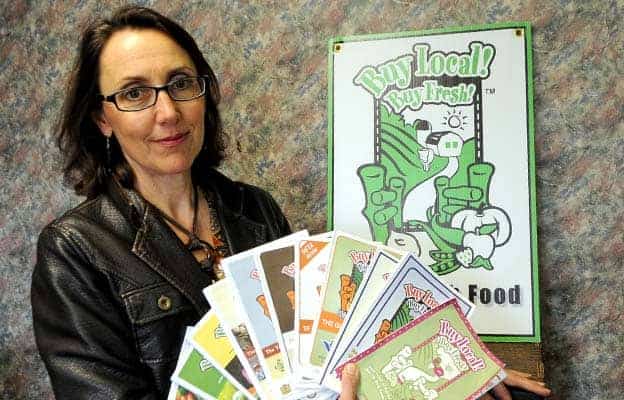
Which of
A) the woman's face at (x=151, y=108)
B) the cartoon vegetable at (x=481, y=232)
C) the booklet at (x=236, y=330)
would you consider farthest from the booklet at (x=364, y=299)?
the cartoon vegetable at (x=481, y=232)

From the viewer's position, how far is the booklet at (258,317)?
42.8 inches

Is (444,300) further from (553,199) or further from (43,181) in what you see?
(43,181)

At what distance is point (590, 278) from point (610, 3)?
74 centimetres

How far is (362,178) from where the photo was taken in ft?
5.82

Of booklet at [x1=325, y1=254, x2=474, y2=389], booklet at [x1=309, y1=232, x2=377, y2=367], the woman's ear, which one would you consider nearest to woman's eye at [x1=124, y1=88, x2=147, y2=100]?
the woman's ear

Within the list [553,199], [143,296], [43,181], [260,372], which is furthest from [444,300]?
[43,181]

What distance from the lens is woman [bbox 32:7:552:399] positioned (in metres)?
1.14

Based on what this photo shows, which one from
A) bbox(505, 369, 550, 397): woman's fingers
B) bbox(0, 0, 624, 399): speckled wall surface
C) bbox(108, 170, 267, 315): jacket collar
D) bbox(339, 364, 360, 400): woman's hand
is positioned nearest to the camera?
bbox(339, 364, 360, 400): woman's hand

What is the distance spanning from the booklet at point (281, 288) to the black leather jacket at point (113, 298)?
0.17 metres

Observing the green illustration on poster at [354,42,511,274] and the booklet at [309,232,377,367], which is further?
the green illustration on poster at [354,42,511,274]

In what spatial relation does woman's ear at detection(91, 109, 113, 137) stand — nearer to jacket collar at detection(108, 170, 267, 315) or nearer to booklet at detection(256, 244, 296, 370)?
jacket collar at detection(108, 170, 267, 315)

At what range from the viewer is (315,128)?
185cm

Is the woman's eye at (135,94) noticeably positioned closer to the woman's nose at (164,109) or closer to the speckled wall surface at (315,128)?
the woman's nose at (164,109)

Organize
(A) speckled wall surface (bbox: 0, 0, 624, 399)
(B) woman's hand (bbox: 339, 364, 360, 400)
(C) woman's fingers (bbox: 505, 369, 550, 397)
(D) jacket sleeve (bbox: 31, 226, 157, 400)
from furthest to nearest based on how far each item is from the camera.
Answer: (A) speckled wall surface (bbox: 0, 0, 624, 399), (C) woman's fingers (bbox: 505, 369, 550, 397), (D) jacket sleeve (bbox: 31, 226, 157, 400), (B) woman's hand (bbox: 339, 364, 360, 400)
